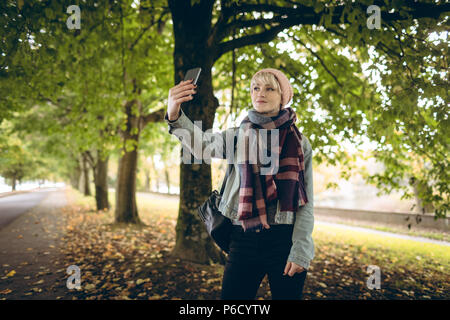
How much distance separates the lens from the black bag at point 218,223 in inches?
77.7

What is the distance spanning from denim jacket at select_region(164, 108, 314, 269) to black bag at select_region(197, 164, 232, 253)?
0.04 m

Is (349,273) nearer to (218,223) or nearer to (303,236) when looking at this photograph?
(303,236)

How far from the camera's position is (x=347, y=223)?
14.9 metres

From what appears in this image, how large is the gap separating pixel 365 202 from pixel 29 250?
212 ft

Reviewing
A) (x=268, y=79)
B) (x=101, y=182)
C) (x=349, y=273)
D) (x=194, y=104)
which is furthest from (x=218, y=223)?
(x=101, y=182)

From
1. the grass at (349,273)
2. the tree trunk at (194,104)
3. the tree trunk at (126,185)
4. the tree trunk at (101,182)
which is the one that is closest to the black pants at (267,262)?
the grass at (349,273)

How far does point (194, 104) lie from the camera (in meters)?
4.55

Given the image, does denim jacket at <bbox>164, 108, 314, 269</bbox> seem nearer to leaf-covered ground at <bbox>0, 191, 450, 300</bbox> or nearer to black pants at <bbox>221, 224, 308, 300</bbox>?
black pants at <bbox>221, 224, 308, 300</bbox>

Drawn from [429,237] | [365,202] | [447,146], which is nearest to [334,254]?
[429,237]

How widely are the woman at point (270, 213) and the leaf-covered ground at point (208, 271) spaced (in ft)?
8.71

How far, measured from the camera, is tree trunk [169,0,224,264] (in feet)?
15.1

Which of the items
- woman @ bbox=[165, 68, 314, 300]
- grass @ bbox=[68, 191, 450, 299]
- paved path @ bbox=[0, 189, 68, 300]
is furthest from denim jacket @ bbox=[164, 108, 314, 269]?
paved path @ bbox=[0, 189, 68, 300]

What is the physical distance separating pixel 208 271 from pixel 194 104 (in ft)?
9.43
